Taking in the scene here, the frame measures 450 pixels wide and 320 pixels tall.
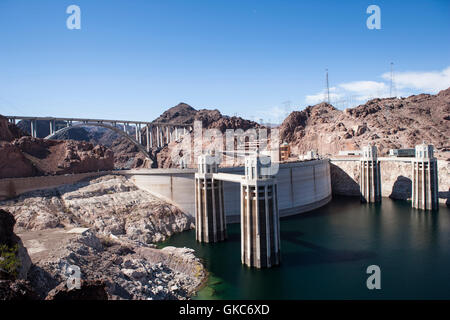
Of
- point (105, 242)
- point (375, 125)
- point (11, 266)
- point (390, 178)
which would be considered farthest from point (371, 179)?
point (11, 266)

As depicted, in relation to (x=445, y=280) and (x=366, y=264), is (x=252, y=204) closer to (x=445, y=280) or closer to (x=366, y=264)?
(x=366, y=264)

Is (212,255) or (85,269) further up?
(85,269)

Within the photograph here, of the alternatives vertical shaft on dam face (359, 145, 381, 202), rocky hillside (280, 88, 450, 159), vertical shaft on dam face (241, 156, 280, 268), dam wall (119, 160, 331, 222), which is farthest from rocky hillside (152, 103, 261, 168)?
vertical shaft on dam face (241, 156, 280, 268)

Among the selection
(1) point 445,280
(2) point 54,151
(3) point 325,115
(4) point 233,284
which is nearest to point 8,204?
(2) point 54,151

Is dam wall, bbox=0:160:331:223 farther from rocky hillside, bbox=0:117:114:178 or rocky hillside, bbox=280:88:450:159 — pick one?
rocky hillside, bbox=280:88:450:159

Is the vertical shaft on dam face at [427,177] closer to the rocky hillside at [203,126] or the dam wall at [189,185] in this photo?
the dam wall at [189,185]

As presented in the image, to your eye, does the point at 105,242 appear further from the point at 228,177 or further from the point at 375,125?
the point at 375,125
